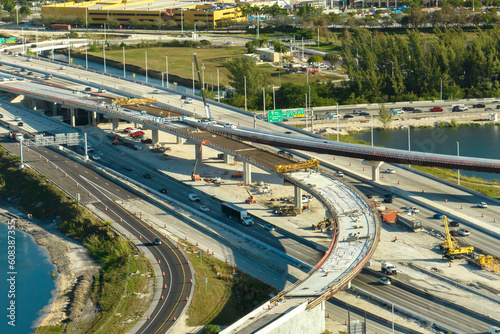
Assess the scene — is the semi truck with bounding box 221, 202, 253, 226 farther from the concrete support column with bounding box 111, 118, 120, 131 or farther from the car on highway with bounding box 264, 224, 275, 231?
the concrete support column with bounding box 111, 118, 120, 131

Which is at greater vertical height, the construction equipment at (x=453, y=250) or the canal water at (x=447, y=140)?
the canal water at (x=447, y=140)

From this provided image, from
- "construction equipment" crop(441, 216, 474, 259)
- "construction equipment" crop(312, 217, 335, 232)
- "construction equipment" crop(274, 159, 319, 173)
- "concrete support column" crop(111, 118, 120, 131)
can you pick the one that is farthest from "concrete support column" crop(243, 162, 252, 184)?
"concrete support column" crop(111, 118, 120, 131)

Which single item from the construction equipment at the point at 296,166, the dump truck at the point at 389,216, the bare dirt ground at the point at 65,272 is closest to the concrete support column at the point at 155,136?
the bare dirt ground at the point at 65,272

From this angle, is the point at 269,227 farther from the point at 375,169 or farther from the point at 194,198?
the point at 375,169

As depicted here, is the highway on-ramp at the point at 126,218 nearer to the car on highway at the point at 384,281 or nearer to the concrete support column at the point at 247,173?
the concrete support column at the point at 247,173

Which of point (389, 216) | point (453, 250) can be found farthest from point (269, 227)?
point (453, 250)

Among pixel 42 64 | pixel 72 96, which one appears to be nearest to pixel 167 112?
pixel 72 96

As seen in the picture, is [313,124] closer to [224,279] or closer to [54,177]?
[54,177]
